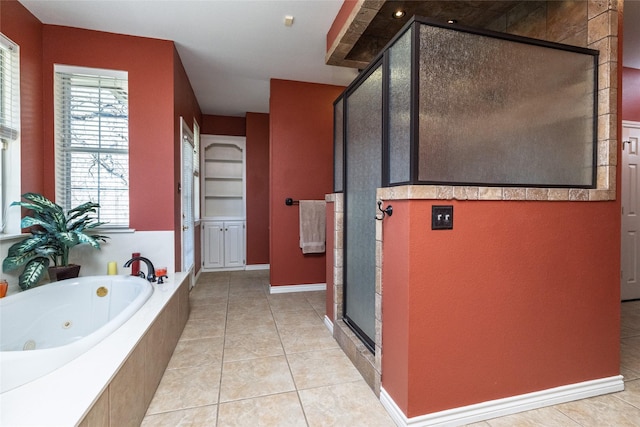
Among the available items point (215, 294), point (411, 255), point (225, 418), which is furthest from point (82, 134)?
point (411, 255)

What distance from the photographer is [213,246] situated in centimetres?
481

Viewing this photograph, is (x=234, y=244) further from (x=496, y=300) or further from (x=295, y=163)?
(x=496, y=300)

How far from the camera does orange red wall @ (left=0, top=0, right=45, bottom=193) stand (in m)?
2.20

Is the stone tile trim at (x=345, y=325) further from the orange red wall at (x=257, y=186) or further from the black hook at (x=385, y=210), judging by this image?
the orange red wall at (x=257, y=186)

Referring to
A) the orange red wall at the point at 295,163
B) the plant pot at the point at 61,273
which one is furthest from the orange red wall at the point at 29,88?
the orange red wall at the point at 295,163

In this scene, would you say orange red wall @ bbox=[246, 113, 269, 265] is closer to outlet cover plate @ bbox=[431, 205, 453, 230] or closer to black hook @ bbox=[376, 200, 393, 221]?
black hook @ bbox=[376, 200, 393, 221]

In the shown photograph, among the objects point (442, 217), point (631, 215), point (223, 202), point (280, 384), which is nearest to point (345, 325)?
point (280, 384)

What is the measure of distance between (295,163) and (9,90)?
2494 millimetres

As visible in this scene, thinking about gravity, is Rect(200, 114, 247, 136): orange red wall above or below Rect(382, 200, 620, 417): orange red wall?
above

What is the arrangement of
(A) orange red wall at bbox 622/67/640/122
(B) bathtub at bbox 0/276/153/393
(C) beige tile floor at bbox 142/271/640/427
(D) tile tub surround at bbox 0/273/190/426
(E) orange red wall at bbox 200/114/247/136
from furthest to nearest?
(E) orange red wall at bbox 200/114/247/136
(A) orange red wall at bbox 622/67/640/122
(C) beige tile floor at bbox 142/271/640/427
(B) bathtub at bbox 0/276/153/393
(D) tile tub surround at bbox 0/273/190/426

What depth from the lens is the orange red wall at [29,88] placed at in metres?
2.20

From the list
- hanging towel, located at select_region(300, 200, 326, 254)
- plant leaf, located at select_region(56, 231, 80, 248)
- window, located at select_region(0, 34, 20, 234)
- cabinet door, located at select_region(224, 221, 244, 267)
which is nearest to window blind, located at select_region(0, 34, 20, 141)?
window, located at select_region(0, 34, 20, 234)

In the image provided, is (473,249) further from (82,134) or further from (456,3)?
(82,134)

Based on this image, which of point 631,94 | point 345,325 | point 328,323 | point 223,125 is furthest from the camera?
point 223,125
